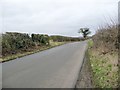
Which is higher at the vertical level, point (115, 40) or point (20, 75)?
point (115, 40)

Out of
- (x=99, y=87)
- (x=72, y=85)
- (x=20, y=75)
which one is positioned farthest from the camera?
(x=20, y=75)

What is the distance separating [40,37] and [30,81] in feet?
103

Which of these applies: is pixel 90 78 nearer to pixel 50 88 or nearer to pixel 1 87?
pixel 50 88

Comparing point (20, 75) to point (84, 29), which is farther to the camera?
point (84, 29)

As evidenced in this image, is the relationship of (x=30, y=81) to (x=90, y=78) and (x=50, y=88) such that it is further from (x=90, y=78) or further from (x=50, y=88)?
(x=90, y=78)

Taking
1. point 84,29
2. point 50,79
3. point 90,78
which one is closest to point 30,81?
point 50,79

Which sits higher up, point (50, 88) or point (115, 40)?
point (115, 40)

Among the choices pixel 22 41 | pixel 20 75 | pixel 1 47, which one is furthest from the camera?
pixel 22 41

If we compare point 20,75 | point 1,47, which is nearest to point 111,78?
point 20,75

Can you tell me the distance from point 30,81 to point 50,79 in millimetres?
894

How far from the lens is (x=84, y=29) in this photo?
110m

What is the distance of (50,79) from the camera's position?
1151 cm

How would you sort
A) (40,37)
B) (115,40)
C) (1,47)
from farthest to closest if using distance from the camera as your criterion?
(40,37)
(1,47)
(115,40)

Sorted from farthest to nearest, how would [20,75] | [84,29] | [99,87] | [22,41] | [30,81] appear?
[84,29], [22,41], [20,75], [30,81], [99,87]
